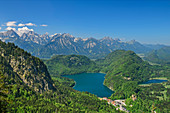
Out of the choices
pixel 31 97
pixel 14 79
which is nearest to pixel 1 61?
pixel 14 79

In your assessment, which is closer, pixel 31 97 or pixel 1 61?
pixel 31 97

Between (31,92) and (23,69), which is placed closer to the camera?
(31,92)

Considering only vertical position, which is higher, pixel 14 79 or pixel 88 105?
pixel 14 79

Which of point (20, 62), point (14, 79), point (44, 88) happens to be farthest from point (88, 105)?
point (20, 62)

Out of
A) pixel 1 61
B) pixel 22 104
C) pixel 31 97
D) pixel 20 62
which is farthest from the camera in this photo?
pixel 20 62

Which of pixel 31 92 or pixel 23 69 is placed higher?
pixel 23 69

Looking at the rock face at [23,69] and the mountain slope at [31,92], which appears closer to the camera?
the mountain slope at [31,92]

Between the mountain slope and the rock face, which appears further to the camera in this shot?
the rock face

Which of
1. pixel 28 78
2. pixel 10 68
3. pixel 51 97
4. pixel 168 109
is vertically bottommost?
pixel 168 109

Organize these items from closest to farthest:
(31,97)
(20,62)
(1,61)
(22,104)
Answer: (22,104) < (31,97) < (1,61) < (20,62)

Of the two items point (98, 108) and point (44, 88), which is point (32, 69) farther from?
point (98, 108)
